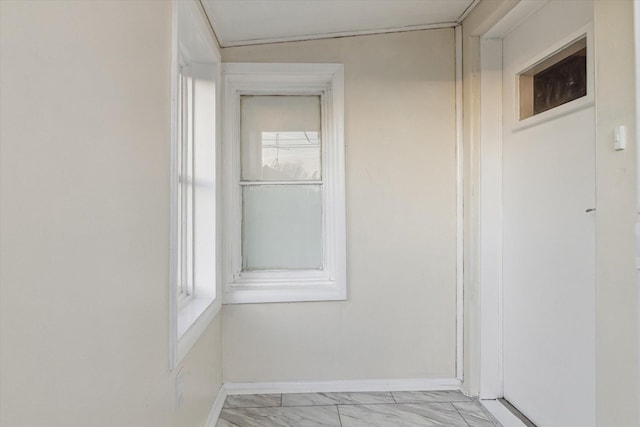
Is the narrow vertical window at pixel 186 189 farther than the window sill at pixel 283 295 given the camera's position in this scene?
No

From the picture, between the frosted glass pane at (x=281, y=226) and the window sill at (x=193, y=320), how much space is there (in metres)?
0.46

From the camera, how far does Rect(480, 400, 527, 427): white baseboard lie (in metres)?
1.99

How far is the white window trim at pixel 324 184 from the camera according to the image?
238 centimetres

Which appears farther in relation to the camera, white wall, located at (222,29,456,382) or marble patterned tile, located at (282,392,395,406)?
white wall, located at (222,29,456,382)

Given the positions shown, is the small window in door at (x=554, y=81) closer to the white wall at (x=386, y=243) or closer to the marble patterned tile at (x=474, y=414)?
the white wall at (x=386, y=243)

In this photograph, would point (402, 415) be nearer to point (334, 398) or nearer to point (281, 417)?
point (334, 398)

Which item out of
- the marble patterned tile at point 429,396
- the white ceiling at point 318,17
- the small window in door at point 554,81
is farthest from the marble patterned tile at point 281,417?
the white ceiling at point 318,17

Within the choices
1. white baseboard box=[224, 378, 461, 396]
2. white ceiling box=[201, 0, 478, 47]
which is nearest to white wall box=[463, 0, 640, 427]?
white ceiling box=[201, 0, 478, 47]

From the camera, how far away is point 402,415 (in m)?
2.12

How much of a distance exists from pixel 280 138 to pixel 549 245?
64.8 inches

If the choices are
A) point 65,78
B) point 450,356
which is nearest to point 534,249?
point 450,356

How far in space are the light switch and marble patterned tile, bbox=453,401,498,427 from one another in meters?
1.51

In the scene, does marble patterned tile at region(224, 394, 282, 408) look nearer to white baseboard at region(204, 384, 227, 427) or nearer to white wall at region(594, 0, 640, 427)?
white baseboard at region(204, 384, 227, 427)

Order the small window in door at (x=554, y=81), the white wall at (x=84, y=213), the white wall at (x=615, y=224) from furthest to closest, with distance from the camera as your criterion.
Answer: the small window in door at (x=554, y=81)
the white wall at (x=615, y=224)
the white wall at (x=84, y=213)
